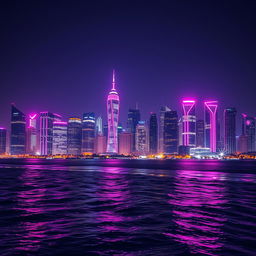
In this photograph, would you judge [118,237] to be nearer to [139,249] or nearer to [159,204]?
[139,249]

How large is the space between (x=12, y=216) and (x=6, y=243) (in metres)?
6.62

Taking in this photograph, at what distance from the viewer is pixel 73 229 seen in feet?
49.1

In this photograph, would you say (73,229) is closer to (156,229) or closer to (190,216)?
(156,229)

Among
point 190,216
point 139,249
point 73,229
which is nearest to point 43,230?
point 73,229

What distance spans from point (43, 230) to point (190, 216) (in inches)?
374

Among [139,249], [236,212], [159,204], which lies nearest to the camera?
[139,249]

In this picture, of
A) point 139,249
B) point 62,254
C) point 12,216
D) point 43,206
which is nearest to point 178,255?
point 139,249

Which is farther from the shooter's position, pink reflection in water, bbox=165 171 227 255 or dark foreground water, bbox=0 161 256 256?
pink reflection in water, bbox=165 171 227 255

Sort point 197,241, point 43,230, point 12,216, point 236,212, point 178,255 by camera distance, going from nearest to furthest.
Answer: point 178,255 < point 197,241 < point 43,230 < point 12,216 < point 236,212

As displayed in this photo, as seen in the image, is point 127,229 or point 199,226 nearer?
point 127,229

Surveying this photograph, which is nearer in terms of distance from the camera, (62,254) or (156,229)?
(62,254)

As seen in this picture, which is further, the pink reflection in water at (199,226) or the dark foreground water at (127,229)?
the pink reflection in water at (199,226)

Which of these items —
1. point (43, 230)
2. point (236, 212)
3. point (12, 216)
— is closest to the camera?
point (43, 230)

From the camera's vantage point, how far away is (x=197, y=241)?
1280 cm
